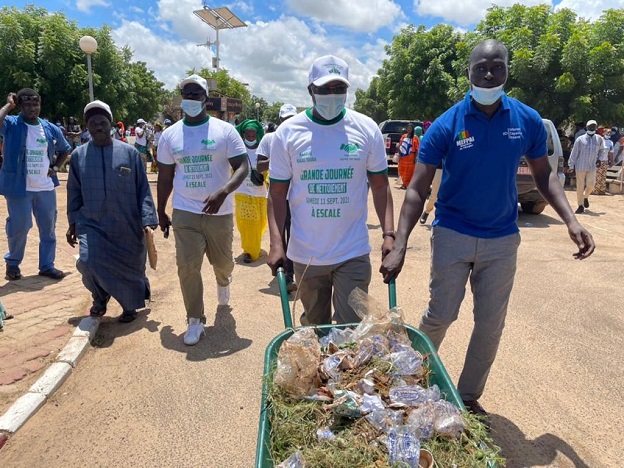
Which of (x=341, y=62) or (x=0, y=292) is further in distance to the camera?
(x=0, y=292)

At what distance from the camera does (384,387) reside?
2.16 meters

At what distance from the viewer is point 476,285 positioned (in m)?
3.13

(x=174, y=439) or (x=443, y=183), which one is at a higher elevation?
Answer: (x=443, y=183)

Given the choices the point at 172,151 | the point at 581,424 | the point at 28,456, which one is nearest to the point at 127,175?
the point at 172,151

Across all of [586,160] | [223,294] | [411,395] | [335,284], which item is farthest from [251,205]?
[586,160]

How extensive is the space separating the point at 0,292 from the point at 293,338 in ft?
15.3

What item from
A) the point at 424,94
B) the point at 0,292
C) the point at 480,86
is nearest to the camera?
the point at 480,86

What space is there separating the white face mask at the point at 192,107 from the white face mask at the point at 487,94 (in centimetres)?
247

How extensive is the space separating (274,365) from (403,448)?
0.75 metres

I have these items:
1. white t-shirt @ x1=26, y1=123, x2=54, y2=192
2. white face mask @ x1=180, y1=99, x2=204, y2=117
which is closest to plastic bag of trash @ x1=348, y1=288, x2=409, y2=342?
white face mask @ x1=180, y1=99, x2=204, y2=117

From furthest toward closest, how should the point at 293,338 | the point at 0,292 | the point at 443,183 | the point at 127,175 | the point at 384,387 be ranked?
the point at 0,292 → the point at 127,175 → the point at 443,183 → the point at 293,338 → the point at 384,387

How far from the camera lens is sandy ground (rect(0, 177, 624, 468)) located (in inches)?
122

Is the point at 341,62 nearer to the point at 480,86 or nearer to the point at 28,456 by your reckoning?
the point at 480,86

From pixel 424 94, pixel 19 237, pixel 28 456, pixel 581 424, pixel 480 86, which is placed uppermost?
pixel 424 94
